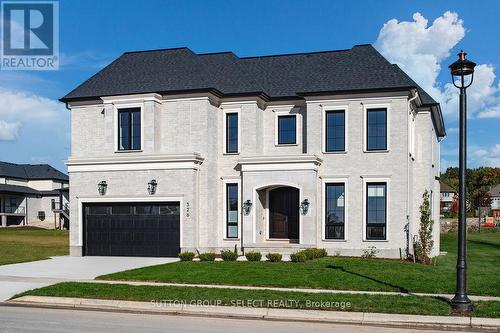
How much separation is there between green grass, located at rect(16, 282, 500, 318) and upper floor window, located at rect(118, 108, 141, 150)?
449 inches

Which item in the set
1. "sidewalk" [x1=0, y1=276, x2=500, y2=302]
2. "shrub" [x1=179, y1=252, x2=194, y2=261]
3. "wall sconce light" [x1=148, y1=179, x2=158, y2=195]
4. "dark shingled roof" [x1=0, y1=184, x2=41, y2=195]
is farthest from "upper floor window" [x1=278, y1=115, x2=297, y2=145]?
"dark shingled roof" [x1=0, y1=184, x2=41, y2=195]

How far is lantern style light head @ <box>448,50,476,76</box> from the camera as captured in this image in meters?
12.1

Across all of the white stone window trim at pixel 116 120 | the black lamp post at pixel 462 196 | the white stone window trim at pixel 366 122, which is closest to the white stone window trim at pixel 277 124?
the white stone window trim at pixel 366 122

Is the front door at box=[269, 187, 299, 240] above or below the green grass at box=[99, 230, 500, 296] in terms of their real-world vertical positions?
above

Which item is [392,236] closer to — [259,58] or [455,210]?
[259,58]

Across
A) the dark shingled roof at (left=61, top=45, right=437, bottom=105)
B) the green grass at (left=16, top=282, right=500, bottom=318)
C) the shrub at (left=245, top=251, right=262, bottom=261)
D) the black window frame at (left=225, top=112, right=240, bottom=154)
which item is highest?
the dark shingled roof at (left=61, top=45, right=437, bottom=105)

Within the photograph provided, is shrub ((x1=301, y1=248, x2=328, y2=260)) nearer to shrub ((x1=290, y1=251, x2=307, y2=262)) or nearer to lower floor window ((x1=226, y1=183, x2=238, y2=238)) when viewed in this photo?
shrub ((x1=290, y1=251, x2=307, y2=262))

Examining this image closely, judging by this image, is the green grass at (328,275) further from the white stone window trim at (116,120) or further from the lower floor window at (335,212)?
the white stone window trim at (116,120)

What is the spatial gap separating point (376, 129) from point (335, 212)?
4220mm

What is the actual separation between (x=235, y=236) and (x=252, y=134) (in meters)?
5.00

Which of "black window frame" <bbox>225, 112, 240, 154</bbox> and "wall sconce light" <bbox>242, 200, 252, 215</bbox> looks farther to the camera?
"black window frame" <bbox>225, 112, 240, 154</bbox>

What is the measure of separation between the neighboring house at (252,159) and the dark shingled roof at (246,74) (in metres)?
0.10

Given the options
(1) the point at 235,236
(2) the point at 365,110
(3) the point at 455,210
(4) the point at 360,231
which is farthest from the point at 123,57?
(3) the point at 455,210

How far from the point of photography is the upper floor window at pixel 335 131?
25.2 meters
